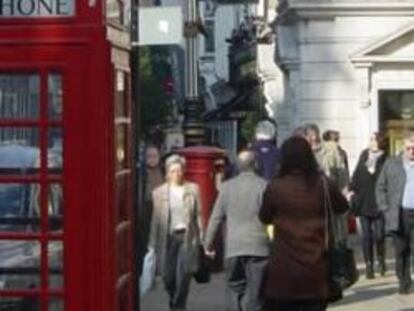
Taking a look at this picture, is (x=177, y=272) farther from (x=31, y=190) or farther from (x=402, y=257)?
(x=31, y=190)

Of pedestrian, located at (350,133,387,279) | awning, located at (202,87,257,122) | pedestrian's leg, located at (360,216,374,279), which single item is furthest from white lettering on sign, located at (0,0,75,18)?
awning, located at (202,87,257,122)

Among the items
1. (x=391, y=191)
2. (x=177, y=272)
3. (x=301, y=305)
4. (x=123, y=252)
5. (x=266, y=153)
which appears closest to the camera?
(x=123, y=252)

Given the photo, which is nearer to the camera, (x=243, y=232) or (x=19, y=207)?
(x=19, y=207)

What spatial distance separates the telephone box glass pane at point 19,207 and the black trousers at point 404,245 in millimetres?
10397

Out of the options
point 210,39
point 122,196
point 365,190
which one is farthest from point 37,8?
point 210,39

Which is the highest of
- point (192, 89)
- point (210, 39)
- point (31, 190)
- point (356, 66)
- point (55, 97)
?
point (210, 39)

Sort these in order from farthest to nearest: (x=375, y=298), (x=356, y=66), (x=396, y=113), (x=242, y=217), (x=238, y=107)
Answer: (x=238, y=107), (x=396, y=113), (x=356, y=66), (x=375, y=298), (x=242, y=217)

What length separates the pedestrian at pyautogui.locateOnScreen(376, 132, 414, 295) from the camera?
54.2 ft

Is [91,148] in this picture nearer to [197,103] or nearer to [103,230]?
[103,230]

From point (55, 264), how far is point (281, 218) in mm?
2843

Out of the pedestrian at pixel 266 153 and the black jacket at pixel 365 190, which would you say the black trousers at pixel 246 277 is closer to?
the pedestrian at pixel 266 153

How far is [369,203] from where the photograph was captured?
1842 centimetres

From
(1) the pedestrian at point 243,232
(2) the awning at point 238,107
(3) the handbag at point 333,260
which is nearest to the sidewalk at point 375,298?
(1) the pedestrian at point 243,232

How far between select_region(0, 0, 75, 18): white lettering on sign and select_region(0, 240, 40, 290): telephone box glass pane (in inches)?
39.9
